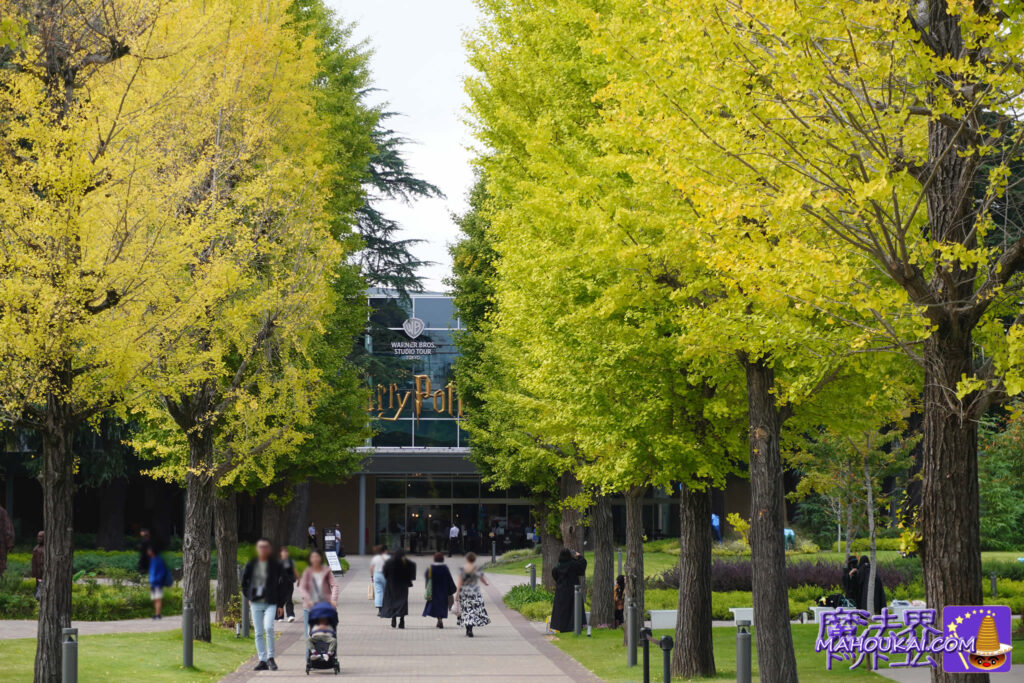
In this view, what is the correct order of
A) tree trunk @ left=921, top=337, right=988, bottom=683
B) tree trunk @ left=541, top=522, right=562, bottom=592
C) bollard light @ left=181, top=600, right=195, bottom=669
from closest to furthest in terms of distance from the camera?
tree trunk @ left=921, top=337, right=988, bottom=683 → bollard light @ left=181, top=600, right=195, bottom=669 → tree trunk @ left=541, top=522, right=562, bottom=592

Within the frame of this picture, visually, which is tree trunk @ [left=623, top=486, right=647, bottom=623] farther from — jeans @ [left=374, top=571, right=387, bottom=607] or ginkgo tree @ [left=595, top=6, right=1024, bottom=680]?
ginkgo tree @ [left=595, top=6, right=1024, bottom=680]

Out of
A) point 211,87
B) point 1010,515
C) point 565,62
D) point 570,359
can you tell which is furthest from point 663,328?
point 1010,515

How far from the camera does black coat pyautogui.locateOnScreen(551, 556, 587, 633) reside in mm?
22297

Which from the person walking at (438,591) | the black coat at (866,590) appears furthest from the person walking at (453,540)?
the black coat at (866,590)

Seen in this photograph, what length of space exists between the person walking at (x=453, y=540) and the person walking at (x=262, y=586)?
36190 mm

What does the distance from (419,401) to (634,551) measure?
114ft

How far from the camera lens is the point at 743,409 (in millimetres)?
15000

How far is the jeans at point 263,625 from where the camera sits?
15.6 meters

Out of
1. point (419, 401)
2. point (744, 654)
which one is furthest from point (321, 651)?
point (419, 401)

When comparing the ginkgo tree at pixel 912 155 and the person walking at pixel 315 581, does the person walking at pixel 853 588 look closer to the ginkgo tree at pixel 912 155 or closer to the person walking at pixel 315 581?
the person walking at pixel 315 581

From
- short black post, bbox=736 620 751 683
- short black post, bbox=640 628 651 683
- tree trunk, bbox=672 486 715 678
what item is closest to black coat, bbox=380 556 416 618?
tree trunk, bbox=672 486 715 678

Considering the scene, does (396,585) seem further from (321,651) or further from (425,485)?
(425,485)

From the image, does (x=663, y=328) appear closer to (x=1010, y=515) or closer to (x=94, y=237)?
(x=94, y=237)

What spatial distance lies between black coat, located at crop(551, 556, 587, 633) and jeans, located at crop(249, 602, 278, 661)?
7.24 m
